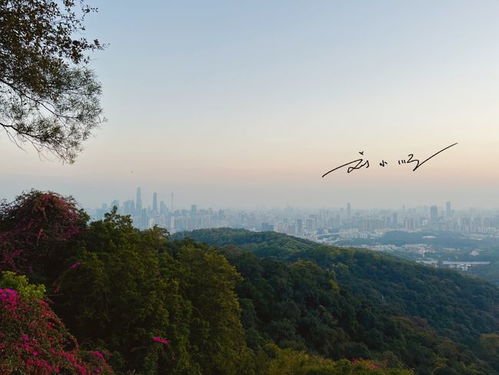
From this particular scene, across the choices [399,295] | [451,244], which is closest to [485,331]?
[399,295]

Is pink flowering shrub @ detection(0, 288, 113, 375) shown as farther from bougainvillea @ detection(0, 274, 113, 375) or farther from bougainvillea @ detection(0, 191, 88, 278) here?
bougainvillea @ detection(0, 191, 88, 278)

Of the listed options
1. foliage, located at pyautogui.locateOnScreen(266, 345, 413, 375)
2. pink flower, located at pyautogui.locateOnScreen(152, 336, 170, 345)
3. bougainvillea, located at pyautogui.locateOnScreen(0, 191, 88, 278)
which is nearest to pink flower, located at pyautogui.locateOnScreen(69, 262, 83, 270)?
bougainvillea, located at pyautogui.locateOnScreen(0, 191, 88, 278)

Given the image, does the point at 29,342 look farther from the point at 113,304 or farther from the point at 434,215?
the point at 434,215

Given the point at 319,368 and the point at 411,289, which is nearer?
the point at 319,368

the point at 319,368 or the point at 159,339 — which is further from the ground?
the point at 159,339

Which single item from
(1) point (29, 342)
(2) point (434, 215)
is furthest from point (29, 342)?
(2) point (434, 215)

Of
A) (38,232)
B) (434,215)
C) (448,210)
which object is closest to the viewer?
(38,232)

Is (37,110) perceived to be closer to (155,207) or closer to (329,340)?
(329,340)

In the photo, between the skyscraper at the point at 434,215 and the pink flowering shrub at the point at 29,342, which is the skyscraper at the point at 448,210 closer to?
the skyscraper at the point at 434,215
